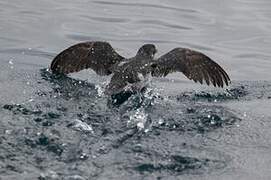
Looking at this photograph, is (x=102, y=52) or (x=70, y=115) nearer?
(x=70, y=115)

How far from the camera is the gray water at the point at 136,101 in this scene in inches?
316

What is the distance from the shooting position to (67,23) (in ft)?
45.4

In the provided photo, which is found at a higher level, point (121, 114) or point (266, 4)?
point (266, 4)

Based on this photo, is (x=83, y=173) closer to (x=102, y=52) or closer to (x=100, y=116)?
(x=100, y=116)

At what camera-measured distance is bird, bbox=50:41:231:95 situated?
34.6 feet

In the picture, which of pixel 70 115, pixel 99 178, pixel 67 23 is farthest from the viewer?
pixel 67 23

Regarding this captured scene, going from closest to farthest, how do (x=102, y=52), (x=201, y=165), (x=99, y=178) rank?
(x=99, y=178), (x=201, y=165), (x=102, y=52)

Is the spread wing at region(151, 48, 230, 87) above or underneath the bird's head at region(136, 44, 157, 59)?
underneath

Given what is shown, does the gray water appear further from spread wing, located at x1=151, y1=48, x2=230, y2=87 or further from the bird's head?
the bird's head

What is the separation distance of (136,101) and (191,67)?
98 cm

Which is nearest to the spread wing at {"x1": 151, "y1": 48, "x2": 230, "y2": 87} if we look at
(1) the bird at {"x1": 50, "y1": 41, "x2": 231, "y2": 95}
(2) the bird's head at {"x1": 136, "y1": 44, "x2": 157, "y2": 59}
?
(1) the bird at {"x1": 50, "y1": 41, "x2": 231, "y2": 95}

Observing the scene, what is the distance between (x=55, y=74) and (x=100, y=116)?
6.46 feet

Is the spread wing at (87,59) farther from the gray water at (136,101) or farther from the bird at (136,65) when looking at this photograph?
the gray water at (136,101)

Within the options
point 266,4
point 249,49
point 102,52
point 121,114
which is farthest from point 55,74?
point 266,4
